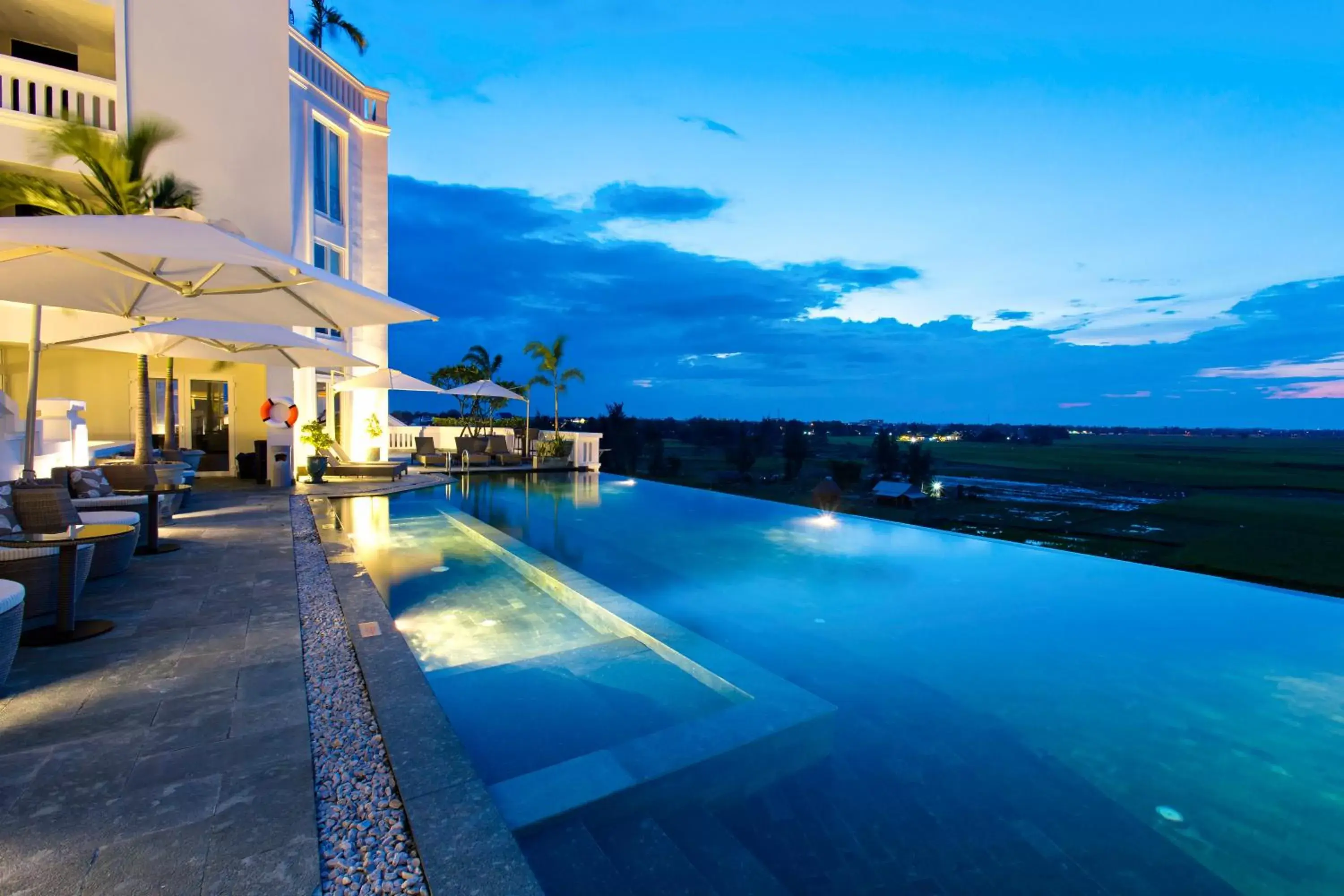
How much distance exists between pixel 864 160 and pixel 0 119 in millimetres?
17903

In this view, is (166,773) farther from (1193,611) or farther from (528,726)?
(1193,611)

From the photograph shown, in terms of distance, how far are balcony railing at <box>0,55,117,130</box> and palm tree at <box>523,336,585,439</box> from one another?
1307cm

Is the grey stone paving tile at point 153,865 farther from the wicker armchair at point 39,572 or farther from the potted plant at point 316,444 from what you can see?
the potted plant at point 316,444

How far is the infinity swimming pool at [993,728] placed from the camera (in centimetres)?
Result: 245

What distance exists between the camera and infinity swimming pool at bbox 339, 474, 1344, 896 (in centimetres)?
245

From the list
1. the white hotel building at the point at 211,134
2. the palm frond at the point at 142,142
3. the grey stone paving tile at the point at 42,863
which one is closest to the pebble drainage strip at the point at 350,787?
the grey stone paving tile at the point at 42,863

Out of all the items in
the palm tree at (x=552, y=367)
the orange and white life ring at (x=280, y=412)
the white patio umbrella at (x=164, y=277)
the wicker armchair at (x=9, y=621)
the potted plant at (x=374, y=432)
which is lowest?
the wicker armchair at (x=9, y=621)

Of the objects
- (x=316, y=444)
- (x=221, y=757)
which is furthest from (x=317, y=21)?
(x=221, y=757)

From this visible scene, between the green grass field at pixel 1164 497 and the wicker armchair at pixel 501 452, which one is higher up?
the wicker armchair at pixel 501 452

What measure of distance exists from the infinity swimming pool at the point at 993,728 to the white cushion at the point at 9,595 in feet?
6.83

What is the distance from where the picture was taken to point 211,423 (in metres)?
15.2

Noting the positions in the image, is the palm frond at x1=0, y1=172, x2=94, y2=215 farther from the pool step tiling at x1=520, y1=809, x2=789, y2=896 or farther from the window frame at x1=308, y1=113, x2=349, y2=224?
the pool step tiling at x1=520, y1=809, x2=789, y2=896

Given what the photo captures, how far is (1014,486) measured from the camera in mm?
38562

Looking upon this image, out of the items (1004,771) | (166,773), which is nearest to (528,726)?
(166,773)
